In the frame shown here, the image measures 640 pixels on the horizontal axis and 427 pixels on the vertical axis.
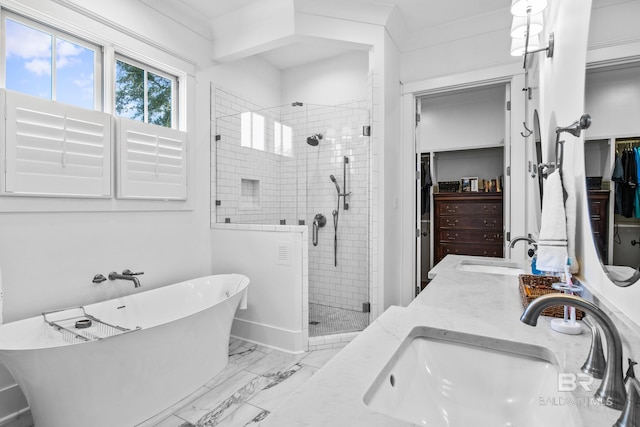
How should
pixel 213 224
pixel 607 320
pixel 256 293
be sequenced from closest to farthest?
pixel 607 320 < pixel 256 293 < pixel 213 224

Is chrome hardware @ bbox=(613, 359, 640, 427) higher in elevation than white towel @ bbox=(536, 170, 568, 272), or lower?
lower

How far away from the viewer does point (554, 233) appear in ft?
4.40

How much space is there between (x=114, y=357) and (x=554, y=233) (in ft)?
7.12

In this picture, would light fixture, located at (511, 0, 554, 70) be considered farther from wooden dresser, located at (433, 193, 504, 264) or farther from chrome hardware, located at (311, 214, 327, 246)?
wooden dresser, located at (433, 193, 504, 264)

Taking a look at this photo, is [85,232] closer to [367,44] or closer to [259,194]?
[259,194]

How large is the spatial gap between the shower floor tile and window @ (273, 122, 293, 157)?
1.62 m

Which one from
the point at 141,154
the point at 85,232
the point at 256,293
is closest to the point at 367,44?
the point at 141,154

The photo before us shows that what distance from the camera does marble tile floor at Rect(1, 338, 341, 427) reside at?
76.4 inches

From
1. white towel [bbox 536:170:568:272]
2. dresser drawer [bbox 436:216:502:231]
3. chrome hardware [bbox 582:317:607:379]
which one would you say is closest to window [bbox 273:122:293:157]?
white towel [bbox 536:170:568:272]

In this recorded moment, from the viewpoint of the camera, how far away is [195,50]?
320 centimetres

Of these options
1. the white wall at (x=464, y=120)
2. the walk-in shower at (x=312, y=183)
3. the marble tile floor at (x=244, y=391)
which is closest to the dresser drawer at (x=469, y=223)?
the white wall at (x=464, y=120)

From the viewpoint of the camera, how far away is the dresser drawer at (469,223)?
14.7 feet

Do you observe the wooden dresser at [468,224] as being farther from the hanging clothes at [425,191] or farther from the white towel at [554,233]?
the white towel at [554,233]

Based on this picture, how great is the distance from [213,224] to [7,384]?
6.04ft
